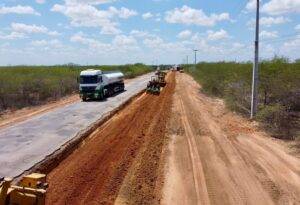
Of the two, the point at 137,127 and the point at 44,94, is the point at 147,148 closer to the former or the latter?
the point at 137,127

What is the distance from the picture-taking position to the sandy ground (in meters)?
12.9

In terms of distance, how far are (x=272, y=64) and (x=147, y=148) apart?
15.2m

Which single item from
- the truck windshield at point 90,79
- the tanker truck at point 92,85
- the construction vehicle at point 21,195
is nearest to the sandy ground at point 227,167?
the construction vehicle at point 21,195

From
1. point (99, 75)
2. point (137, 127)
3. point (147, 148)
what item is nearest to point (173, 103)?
point (99, 75)

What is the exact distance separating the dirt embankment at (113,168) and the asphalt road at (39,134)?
1.03m

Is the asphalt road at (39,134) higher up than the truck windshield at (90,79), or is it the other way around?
the truck windshield at (90,79)

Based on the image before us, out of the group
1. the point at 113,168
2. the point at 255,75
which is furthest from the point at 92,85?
the point at 113,168

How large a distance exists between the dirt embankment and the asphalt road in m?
1.03

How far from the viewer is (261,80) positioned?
1227 inches

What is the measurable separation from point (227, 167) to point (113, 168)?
3642 millimetres

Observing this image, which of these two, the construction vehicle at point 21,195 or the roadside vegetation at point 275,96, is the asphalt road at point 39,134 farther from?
the roadside vegetation at point 275,96

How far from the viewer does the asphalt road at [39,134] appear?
53.7 ft

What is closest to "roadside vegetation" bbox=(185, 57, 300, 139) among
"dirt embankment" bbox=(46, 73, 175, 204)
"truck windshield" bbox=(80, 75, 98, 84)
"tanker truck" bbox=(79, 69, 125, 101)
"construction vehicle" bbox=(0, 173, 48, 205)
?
"dirt embankment" bbox=(46, 73, 175, 204)

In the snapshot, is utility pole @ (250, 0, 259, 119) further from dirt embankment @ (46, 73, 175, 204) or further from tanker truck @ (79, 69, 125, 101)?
tanker truck @ (79, 69, 125, 101)
